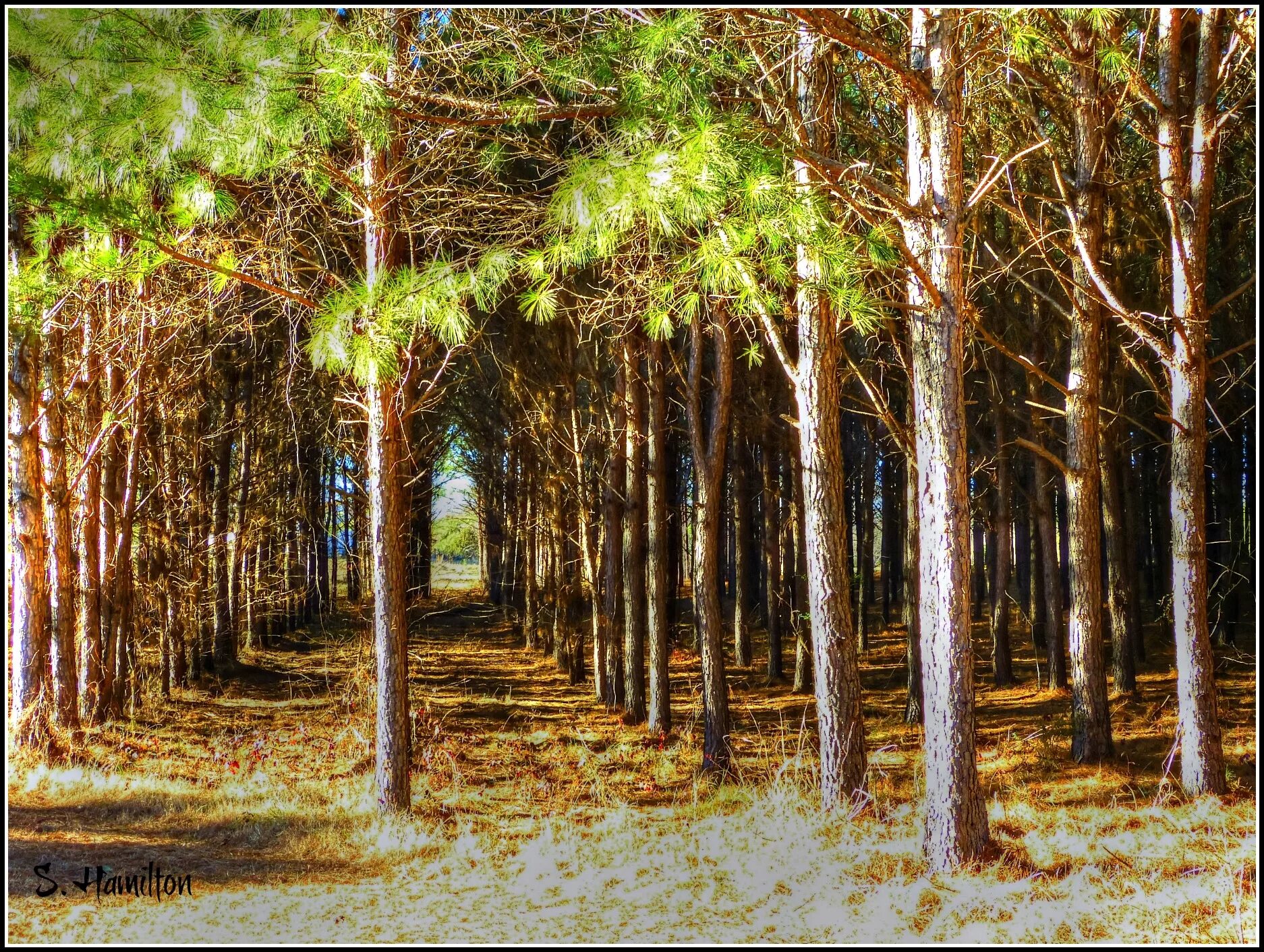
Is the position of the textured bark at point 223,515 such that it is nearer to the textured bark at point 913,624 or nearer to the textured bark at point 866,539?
the textured bark at point 913,624

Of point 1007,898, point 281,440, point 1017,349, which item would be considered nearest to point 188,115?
point 1007,898

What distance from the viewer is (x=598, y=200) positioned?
539 centimetres

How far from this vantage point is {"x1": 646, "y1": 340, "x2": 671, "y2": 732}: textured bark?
1133 cm

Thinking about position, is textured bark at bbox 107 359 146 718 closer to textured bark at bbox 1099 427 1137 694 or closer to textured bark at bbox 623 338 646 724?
textured bark at bbox 623 338 646 724

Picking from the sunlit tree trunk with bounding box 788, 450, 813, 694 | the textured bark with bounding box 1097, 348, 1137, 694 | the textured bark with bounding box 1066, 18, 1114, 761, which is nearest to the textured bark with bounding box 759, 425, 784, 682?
the sunlit tree trunk with bounding box 788, 450, 813, 694

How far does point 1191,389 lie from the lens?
7.83 m

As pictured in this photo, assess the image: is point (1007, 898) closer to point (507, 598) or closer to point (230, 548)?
point (230, 548)

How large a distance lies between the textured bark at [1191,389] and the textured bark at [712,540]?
4.11m

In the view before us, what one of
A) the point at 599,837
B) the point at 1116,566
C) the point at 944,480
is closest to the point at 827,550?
the point at 944,480

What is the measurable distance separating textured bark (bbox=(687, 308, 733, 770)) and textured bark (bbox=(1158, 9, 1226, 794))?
4.11 meters

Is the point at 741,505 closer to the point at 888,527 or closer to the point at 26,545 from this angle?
the point at 888,527

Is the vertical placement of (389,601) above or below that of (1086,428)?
below

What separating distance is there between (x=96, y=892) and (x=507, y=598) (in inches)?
854

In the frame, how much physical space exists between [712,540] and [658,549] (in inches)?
36.8
